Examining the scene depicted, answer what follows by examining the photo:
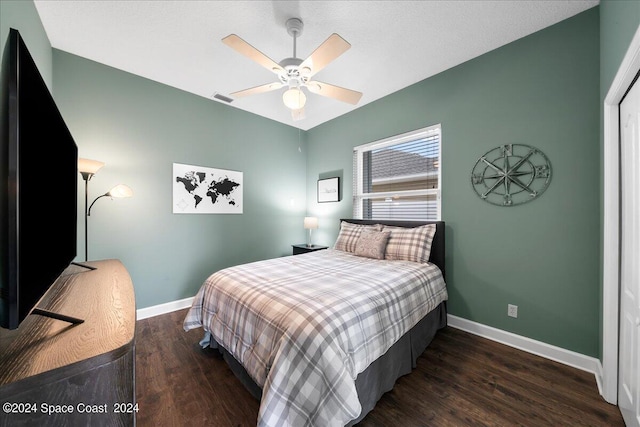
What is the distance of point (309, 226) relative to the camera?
4.12 meters

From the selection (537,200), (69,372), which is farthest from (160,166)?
(537,200)

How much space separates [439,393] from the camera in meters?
1.71

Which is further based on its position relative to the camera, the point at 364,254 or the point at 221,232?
the point at 221,232

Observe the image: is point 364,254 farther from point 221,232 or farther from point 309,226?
point 221,232

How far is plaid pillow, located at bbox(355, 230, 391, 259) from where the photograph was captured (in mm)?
2812

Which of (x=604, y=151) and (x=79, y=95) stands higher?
(x=79, y=95)

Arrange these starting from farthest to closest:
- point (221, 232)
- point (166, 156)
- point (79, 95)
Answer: point (221, 232)
point (166, 156)
point (79, 95)

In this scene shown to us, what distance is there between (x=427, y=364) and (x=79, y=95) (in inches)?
167

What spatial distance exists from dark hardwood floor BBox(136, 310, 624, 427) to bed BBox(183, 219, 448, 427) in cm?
11

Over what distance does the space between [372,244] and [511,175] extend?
1507 millimetres

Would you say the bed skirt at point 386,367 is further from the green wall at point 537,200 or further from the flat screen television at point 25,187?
the flat screen television at point 25,187

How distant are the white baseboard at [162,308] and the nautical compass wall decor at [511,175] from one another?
3756 millimetres

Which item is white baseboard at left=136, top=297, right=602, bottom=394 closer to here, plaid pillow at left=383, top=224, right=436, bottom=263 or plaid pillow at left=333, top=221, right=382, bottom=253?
plaid pillow at left=383, top=224, right=436, bottom=263

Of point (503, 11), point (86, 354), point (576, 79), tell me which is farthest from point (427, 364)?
point (503, 11)
